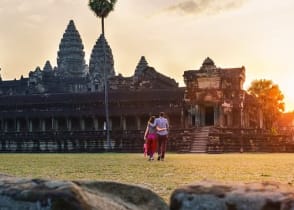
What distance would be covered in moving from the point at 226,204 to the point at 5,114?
58.0m

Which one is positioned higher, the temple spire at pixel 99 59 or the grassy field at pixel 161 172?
the temple spire at pixel 99 59

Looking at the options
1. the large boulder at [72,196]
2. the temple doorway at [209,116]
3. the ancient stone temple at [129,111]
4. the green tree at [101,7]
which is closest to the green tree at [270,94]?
the ancient stone temple at [129,111]

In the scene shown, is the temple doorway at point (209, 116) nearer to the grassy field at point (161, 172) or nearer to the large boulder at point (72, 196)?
the grassy field at point (161, 172)

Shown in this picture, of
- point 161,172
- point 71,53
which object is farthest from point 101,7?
point 71,53

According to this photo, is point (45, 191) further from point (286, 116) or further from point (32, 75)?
point (286, 116)

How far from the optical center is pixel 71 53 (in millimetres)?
90188

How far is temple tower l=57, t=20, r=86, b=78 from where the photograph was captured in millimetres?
90188

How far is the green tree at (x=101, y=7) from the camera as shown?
4197cm

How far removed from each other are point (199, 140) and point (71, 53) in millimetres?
57490

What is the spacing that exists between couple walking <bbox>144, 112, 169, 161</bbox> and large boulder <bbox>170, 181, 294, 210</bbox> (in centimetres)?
1582

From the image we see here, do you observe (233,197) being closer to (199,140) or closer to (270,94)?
(199,140)

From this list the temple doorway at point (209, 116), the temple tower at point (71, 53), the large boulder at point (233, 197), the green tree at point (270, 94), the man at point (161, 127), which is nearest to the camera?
the large boulder at point (233, 197)

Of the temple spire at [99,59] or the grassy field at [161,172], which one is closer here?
the grassy field at [161,172]

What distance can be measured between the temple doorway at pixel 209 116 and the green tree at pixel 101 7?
10.6m
